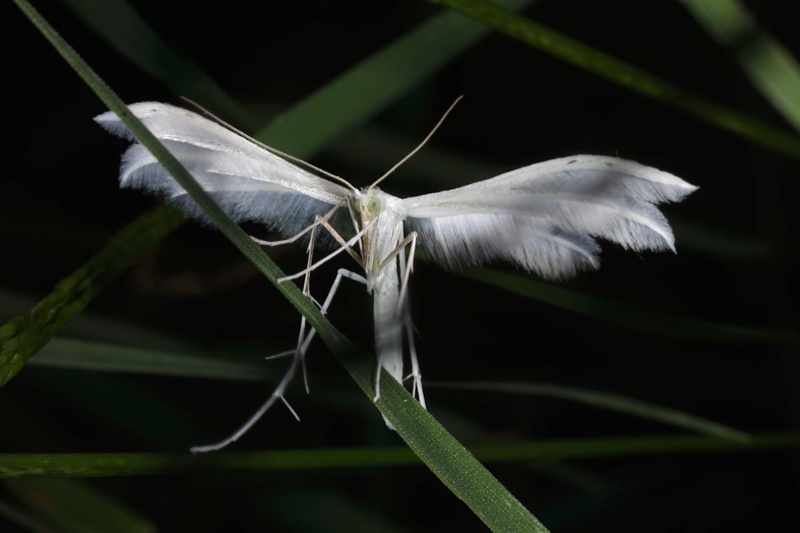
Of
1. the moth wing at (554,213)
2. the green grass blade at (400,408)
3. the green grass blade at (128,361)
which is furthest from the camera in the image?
the green grass blade at (128,361)

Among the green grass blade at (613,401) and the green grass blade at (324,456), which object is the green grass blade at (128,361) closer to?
the green grass blade at (324,456)

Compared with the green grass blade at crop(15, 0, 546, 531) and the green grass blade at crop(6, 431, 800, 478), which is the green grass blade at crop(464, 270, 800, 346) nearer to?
the green grass blade at crop(6, 431, 800, 478)

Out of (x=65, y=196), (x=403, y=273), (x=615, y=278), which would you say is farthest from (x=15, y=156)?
(x=615, y=278)

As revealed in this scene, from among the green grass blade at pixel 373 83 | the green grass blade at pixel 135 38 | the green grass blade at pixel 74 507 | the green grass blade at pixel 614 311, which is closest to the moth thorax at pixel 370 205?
the green grass blade at pixel 373 83

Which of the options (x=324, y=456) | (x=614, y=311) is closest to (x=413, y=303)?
(x=614, y=311)

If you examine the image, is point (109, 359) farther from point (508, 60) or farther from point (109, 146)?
point (508, 60)

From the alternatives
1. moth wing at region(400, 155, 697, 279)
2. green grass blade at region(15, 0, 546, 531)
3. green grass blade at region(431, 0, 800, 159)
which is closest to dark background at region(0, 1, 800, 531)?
green grass blade at region(431, 0, 800, 159)
